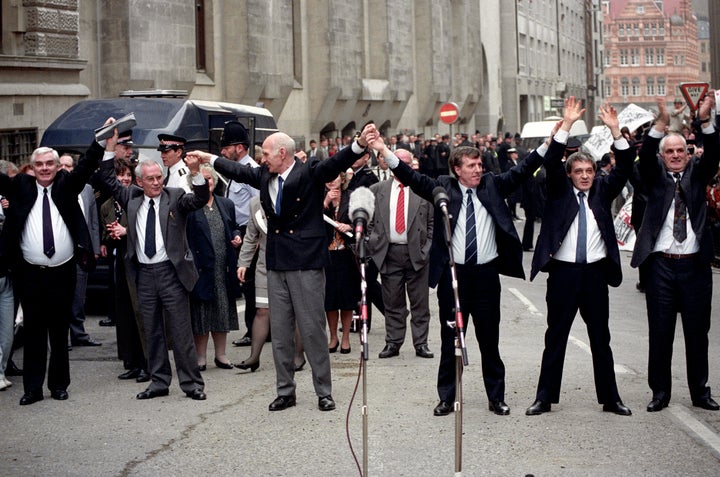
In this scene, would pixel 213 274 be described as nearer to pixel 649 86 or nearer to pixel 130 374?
pixel 130 374

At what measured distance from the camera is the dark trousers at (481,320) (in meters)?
8.88

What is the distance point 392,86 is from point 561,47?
47488 millimetres

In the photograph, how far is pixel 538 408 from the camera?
8820 millimetres

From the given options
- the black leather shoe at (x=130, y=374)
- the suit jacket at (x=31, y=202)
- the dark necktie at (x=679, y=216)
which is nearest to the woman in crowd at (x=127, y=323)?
the black leather shoe at (x=130, y=374)

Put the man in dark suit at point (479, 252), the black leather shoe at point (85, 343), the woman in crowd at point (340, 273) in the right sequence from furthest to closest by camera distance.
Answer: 1. the black leather shoe at point (85, 343)
2. the woman in crowd at point (340, 273)
3. the man in dark suit at point (479, 252)

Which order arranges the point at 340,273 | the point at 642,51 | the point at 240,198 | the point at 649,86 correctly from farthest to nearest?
1. the point at 642,51
2. the point at 649,86
3. the point at 240,198
4. the point at 340,273

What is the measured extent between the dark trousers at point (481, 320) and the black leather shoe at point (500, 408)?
3cm

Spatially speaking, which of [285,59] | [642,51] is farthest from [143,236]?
[642,51]

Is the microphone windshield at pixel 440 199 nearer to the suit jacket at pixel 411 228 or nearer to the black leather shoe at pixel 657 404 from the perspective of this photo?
the black leather shoe at pixel 657 404

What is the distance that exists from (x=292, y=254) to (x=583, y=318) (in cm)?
217

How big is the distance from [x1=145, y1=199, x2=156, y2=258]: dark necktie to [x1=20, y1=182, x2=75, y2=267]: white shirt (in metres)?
0.66

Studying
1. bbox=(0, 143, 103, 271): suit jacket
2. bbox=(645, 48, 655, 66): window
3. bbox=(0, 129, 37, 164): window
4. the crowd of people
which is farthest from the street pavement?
bbox=(645, 48, 655, 66): window

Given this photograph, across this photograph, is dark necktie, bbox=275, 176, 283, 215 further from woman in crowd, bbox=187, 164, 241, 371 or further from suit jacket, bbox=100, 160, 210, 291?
woman in crowd, bbox=187, 164, 241, 371

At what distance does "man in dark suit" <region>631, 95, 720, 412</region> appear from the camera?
891cm
